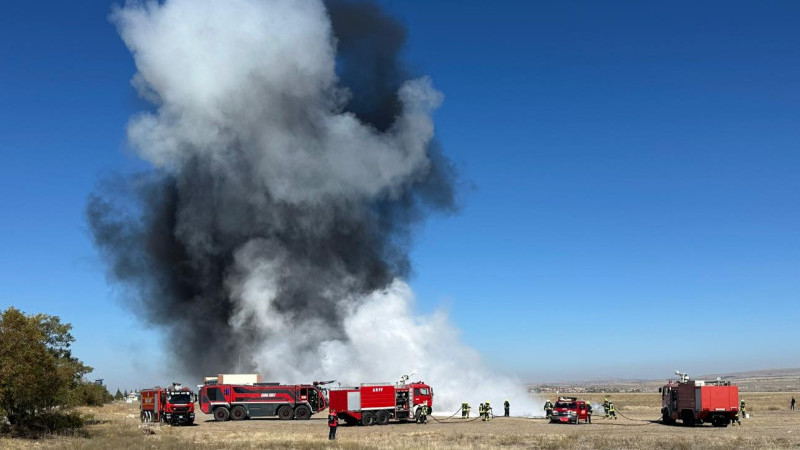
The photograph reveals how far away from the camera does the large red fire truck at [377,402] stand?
2122 inches

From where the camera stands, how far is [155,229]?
89.6 m

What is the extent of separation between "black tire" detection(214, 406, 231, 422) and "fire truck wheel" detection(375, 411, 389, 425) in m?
13.1

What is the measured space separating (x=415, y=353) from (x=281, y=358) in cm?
1327

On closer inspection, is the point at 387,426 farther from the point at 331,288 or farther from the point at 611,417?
the point at 331,288

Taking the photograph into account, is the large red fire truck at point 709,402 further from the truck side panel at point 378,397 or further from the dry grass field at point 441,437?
the truck side panel at point 378,397

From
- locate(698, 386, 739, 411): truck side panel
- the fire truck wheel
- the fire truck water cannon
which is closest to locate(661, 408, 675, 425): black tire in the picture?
locate(698, 386, 739, 411): truck side panel

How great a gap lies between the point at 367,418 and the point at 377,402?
1337 millimetres

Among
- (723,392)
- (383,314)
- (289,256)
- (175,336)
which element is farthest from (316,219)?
(723,392)

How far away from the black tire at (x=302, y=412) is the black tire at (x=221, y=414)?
210 inches

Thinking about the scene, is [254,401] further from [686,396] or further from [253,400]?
[686,396]

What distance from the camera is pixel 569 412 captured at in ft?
182

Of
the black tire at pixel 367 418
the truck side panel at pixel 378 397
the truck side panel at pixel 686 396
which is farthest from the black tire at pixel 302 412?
the truck side panel at pixel 686 396

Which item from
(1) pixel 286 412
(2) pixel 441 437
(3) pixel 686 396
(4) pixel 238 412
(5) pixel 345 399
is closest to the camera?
(2) pixel 441 437

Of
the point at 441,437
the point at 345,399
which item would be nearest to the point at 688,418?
the point at 441,437
